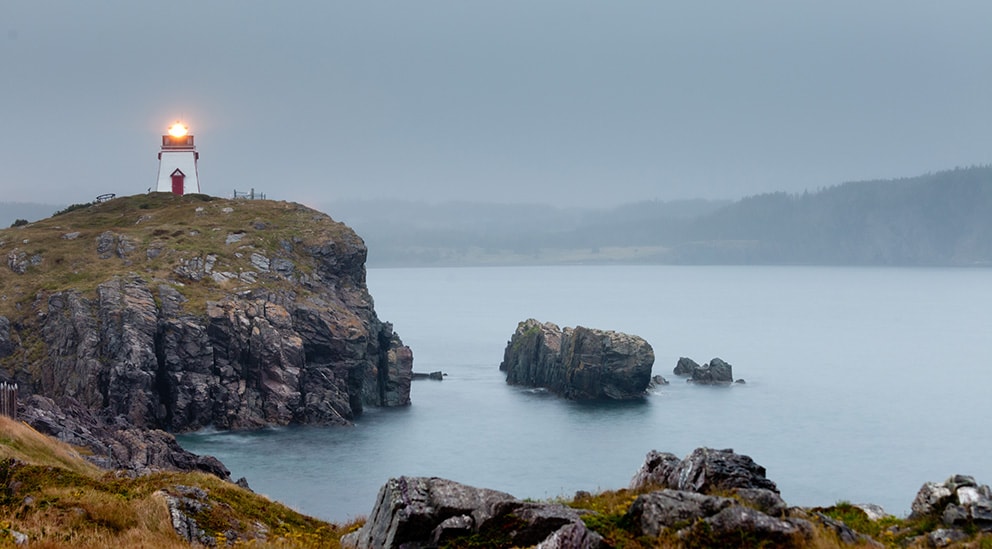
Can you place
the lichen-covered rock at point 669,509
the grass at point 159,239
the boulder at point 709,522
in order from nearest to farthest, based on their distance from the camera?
1. the boulder at point 709,522
2. the lichen-covered rock at point 669,509
3. the grass at point 159,239

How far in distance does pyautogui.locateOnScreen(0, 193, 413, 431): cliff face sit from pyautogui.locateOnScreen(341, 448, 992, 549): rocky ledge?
8851cm

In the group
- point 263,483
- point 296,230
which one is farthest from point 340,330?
point 263,483

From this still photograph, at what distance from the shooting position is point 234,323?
11369cm

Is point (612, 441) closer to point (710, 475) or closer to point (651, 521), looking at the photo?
point (710, 475)

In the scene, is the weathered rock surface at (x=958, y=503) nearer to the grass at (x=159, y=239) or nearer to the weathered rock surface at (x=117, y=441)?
the weathered rock surface at (x=117, y=441)

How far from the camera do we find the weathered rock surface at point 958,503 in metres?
20.8

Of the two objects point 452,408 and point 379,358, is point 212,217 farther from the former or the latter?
point 452,408

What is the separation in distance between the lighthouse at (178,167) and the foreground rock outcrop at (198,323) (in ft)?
54.7

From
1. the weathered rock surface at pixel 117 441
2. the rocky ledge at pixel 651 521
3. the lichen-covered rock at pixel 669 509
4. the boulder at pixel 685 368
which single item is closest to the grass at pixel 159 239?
the weathered rock surface at pixel 117 441

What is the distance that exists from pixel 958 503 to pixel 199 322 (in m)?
100

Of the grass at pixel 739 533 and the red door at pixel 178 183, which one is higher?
the red door at pixel 178 183

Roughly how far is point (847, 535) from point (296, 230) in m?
127

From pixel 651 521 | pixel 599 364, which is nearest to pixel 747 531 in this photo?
pixel 651 521

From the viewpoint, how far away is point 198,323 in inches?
4380
